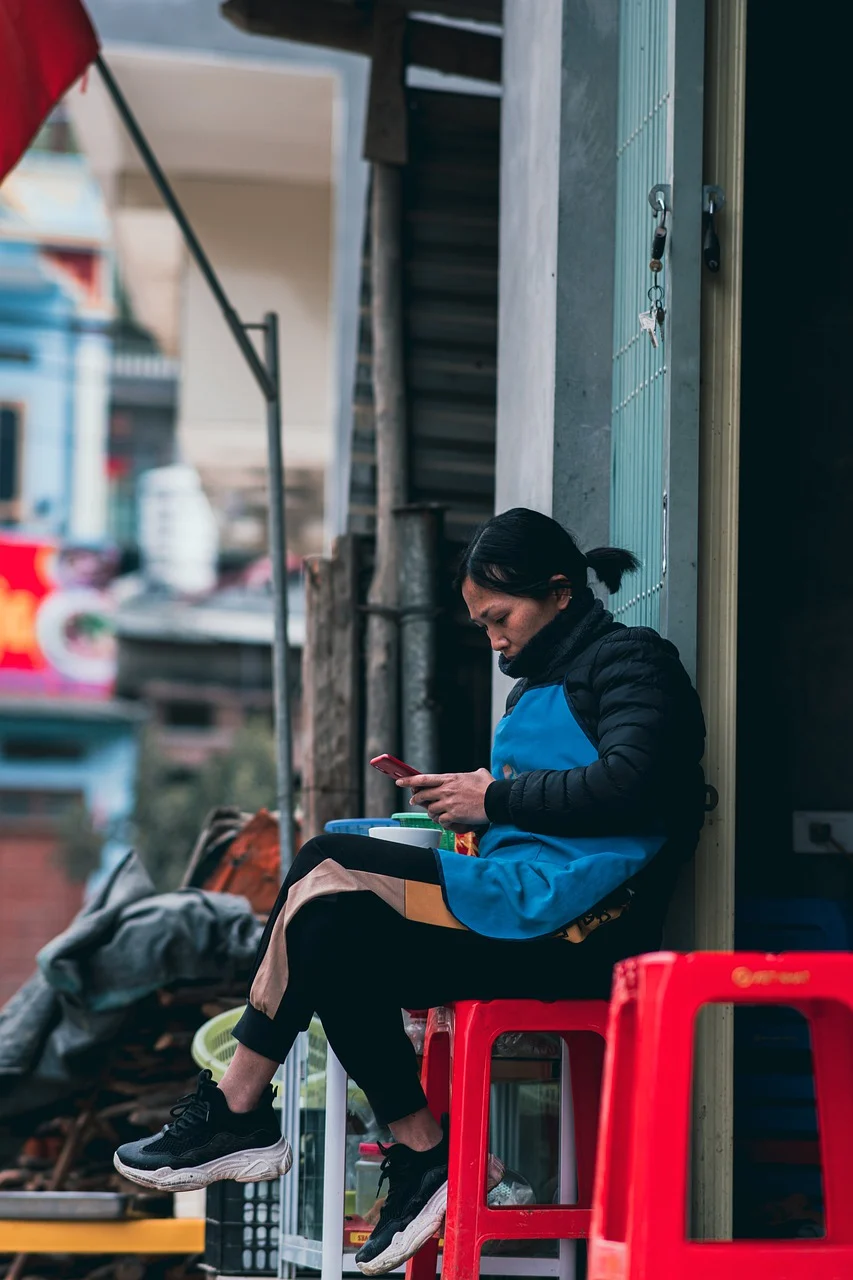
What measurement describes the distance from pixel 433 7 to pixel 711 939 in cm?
435

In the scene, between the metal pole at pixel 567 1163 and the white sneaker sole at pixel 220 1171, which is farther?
the metal pole at pixel 567 1163

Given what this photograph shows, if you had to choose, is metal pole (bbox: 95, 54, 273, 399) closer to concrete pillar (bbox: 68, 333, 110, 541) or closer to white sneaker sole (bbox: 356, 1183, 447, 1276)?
white sneaker sole (bbox: 356, 1183, 447, 1276)

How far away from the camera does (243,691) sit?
18.9m

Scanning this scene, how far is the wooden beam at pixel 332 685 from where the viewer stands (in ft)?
19.0

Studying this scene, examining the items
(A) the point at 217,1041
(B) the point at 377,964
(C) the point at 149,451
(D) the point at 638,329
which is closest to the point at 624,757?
(B) the point at 377,964

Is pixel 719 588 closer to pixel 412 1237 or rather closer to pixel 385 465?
pixel 412 1237

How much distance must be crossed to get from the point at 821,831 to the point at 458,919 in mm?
1970

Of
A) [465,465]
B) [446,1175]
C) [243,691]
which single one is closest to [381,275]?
[465,465]

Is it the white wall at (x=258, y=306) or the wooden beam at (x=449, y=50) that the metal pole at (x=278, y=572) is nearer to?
the wooden beam at (x=449, y=50)

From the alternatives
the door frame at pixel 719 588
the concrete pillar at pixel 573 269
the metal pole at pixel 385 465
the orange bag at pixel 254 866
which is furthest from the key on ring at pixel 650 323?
the orange bag at pixel 254 866

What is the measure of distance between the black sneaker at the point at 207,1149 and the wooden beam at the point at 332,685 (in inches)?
104

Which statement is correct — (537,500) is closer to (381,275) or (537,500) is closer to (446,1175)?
(446,1175)

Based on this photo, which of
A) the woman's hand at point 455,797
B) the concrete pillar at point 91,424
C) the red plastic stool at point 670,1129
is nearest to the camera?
the red plastic stool at point 670,1129

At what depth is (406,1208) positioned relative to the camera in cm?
308
